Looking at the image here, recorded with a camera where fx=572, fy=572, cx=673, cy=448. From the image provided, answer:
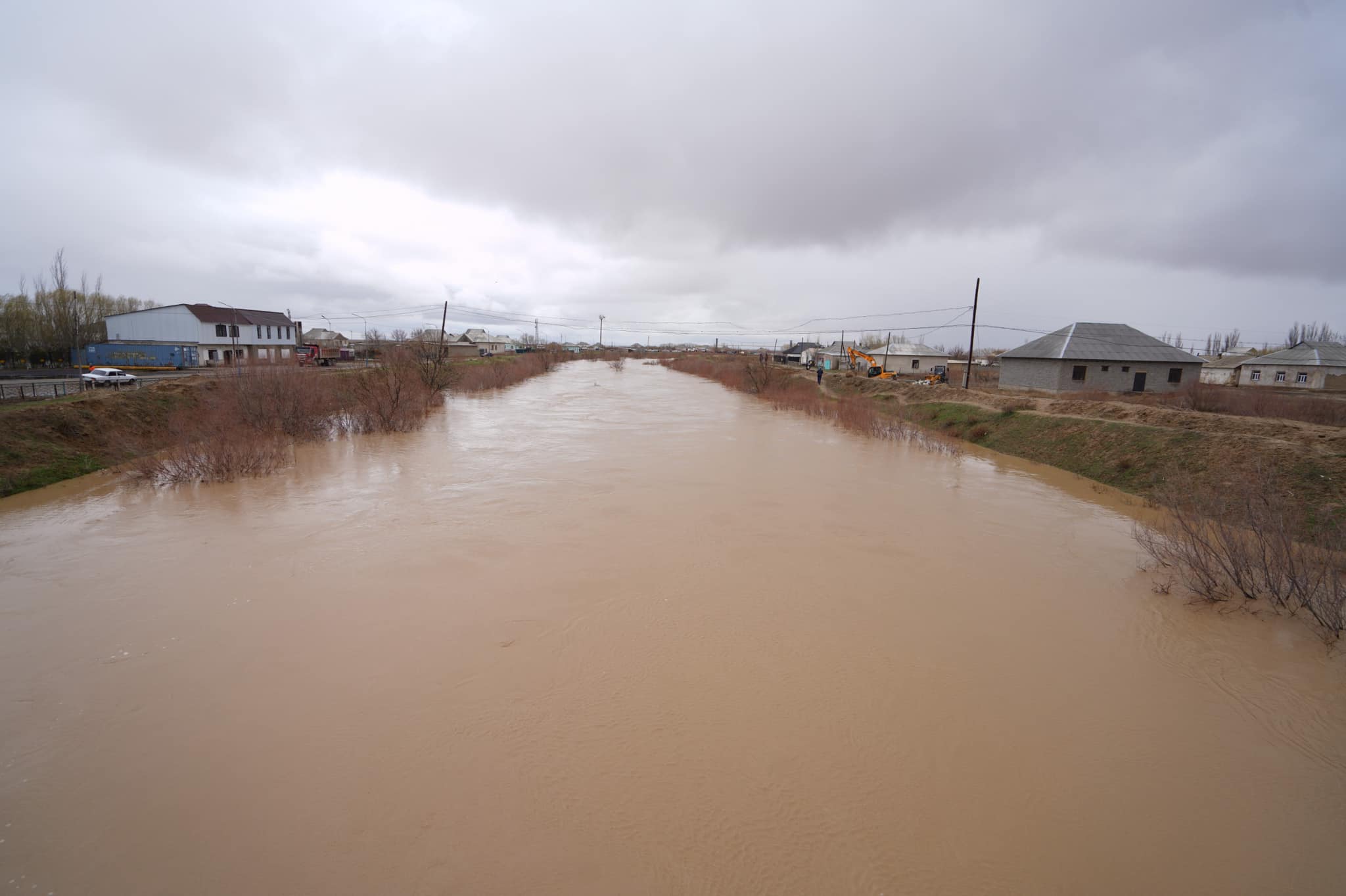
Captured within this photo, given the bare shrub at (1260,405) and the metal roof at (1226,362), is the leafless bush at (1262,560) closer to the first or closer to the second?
the bare shrub at (1260,405)

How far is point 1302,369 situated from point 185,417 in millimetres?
63529

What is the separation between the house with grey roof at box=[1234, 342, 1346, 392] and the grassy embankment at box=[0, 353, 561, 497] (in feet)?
178

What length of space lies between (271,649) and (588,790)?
4221mm

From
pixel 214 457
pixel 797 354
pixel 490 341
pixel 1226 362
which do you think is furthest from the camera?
pixel 490 341

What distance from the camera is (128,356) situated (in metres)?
38.8

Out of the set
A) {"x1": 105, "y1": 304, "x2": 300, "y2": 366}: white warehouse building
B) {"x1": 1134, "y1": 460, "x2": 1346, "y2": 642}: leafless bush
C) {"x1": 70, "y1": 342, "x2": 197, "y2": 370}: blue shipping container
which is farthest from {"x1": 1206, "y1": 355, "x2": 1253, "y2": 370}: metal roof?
{"x1": 70, "y1": 342, "x2": 197, "y2": 370}: blue shipping container

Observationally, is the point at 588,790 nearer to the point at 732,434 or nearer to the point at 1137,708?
the point at 1137,708

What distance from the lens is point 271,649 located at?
6.24m

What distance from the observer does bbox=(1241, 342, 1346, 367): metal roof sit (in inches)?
1537

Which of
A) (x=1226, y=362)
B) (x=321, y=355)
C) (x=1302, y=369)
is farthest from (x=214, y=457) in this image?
(x=1226, y=362)

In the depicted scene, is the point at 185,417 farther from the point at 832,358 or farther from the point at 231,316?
the point at 832,358

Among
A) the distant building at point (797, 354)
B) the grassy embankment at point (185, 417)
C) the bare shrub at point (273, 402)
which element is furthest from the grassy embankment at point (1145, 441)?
the distant building at point (797, 354)

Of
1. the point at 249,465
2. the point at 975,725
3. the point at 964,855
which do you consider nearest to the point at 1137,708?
the point at 975,725

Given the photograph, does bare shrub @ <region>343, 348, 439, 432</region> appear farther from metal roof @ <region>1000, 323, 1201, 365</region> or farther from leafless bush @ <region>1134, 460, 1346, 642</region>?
metal roof @ <region>1000, 323, 1201, 365</region>
